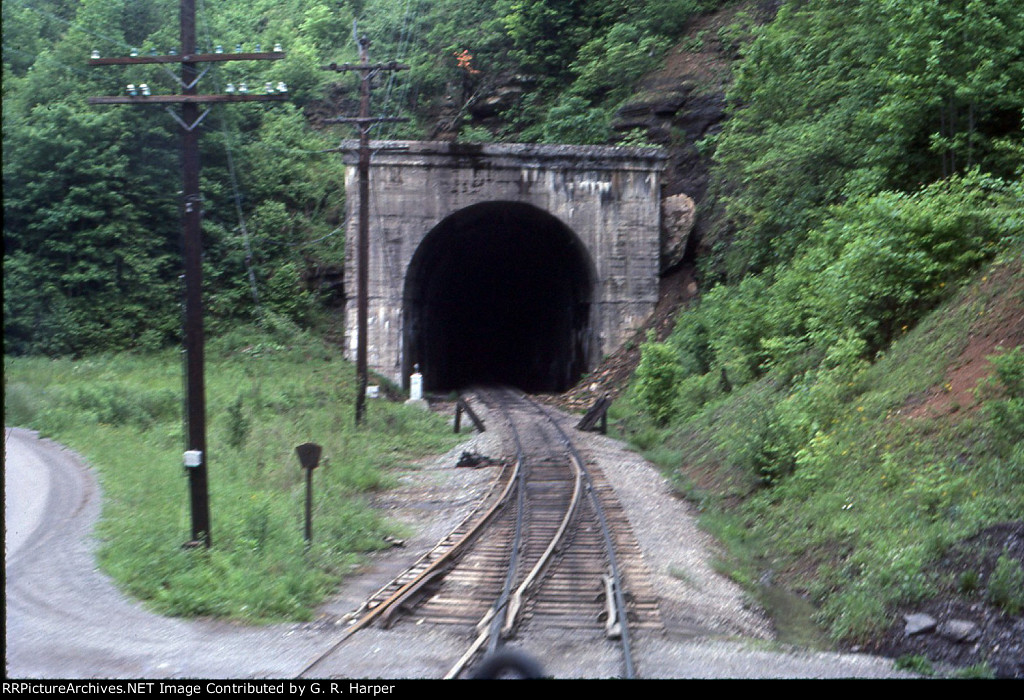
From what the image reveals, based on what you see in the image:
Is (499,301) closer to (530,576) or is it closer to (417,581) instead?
(530,576)

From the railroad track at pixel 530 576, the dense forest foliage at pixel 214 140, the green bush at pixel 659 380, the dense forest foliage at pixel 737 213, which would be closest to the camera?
the railroad track at pixel 530 576

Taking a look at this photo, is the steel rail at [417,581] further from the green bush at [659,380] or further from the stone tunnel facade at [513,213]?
the stone tunnel facade at [513,213]

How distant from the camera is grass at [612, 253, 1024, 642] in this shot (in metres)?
7.80

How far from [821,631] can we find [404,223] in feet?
70.2

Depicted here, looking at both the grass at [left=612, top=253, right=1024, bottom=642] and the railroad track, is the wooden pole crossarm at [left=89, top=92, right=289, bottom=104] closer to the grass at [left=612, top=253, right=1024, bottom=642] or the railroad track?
the railroad track

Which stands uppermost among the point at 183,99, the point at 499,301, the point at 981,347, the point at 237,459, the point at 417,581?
the point at 183,99

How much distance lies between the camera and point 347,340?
27.8 m

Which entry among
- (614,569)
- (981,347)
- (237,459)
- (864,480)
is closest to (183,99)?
(614,569)

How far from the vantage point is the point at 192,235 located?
9.32 m

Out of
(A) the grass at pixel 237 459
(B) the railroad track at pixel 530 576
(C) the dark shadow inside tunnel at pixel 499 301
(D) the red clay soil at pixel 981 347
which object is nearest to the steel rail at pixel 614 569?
(B) the railroad track at pixel 530 576

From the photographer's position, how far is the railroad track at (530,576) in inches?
301


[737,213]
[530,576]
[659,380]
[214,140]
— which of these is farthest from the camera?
[214,140]

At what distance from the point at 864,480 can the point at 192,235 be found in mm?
7832

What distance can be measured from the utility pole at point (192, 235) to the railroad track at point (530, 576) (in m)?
2.35
